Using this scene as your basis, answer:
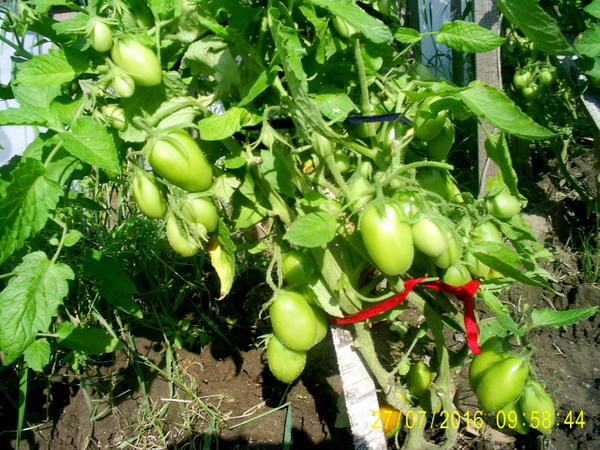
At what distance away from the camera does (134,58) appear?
2.41 ft

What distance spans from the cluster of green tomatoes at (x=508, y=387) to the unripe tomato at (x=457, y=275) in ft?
0.54

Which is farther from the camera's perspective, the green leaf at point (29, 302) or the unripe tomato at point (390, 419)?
the unripe tomato at point (390, 419)

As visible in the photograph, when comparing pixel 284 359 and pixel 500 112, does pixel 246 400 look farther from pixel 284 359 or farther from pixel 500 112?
pixel 500 112

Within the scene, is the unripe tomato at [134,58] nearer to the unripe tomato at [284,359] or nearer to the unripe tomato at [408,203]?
the unripe tomato at [408,203]

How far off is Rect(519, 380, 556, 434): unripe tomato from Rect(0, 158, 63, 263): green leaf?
0.87 metres

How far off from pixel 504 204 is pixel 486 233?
74 mm

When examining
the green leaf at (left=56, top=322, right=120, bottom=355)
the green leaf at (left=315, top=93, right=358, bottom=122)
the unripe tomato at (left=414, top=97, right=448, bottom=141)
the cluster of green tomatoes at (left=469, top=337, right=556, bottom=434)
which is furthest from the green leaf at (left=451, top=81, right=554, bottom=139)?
the green leaf at (left=56, top=322, right=120, bottom=355)

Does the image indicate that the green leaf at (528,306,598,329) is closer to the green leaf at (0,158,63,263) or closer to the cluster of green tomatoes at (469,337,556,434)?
the cluster of green tomatoes at (469,337,556,434)

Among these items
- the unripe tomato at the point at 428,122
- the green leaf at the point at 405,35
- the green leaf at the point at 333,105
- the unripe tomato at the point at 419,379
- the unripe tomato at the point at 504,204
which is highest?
the green leaf at the point at 405,35

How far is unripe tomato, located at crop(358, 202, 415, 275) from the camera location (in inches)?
29.5

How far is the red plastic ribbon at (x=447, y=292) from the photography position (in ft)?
2.99

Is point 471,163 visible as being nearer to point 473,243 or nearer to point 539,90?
point 539,90

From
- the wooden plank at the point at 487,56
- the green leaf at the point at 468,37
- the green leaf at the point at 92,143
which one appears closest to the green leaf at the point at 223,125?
the green leaf at the point at 92,143

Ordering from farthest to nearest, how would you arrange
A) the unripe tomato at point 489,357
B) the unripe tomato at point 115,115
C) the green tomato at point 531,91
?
the green tomato at point 531,91 < the unripe tomato at point 489,357 < the unripe tomato at point 115,115
